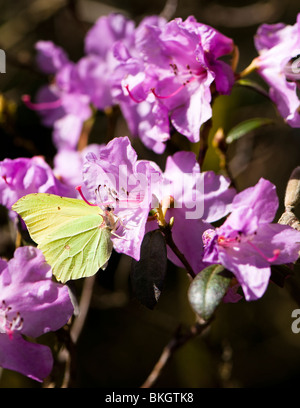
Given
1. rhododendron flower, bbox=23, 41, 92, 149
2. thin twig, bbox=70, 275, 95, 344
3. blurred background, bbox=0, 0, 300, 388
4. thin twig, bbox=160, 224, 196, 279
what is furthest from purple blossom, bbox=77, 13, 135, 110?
thin twig, bbox=160, 224, 196, 279

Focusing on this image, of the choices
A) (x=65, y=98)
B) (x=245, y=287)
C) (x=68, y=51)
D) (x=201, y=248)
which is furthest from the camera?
(x=68, y=51)

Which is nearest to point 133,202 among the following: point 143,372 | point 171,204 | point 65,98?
point 171,204

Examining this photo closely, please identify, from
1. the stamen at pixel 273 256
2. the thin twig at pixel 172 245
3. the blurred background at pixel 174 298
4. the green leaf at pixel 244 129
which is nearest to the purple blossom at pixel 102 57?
the blurred background at pixel 174 298

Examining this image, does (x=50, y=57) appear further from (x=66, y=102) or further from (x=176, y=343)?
(x=176, y=343)

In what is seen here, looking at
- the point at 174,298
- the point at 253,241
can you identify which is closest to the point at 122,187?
the point at 253,241

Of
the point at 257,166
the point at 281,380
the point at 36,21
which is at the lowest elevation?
the point at 281,380

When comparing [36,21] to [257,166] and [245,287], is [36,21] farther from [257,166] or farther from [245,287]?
[245,287]

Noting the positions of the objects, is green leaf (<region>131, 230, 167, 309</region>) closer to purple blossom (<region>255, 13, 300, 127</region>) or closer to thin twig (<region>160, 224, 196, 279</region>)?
thin twig (<region>160, 224, 196, 279</region>)
